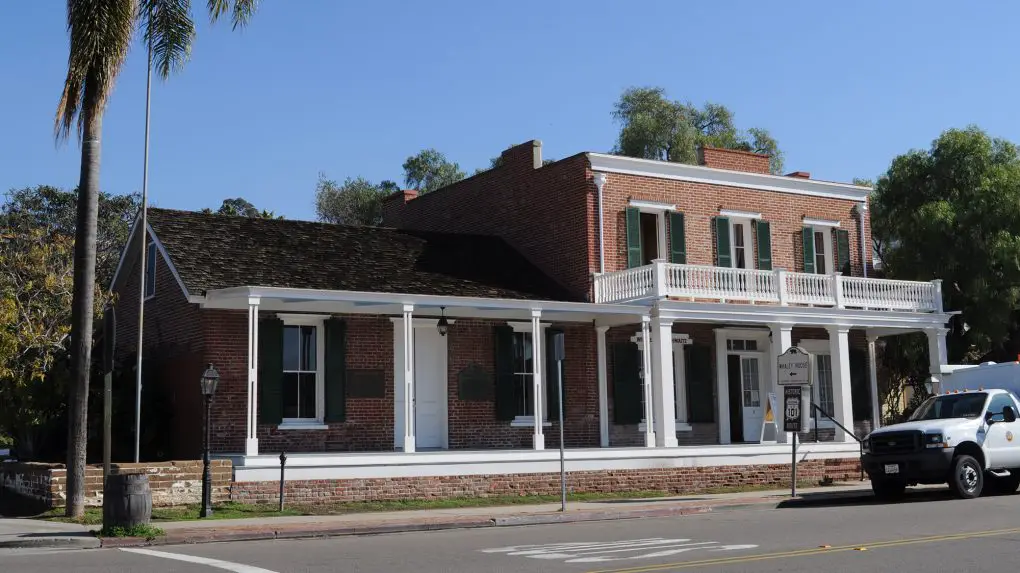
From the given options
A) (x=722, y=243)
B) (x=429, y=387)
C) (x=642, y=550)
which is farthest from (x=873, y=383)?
(x=642, y=550)

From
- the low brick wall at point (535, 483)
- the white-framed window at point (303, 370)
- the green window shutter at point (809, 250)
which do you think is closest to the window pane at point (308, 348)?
the white-framed window at point (303, 370)

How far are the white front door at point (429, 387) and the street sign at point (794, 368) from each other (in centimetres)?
727

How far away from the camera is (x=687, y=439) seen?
89.6 feet

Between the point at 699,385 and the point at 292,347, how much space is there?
1000 centimetres

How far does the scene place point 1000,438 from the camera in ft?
66.5

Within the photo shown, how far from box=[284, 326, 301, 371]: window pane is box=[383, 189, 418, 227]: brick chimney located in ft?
33.6

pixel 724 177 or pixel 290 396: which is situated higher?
pixel 724 177

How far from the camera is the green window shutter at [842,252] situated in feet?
99.2

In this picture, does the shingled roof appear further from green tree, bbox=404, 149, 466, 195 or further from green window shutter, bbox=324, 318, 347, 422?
green tree, bbox=404, 149, 466, 195

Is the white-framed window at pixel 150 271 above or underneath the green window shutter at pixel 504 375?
above

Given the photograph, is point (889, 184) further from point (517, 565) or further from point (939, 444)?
point (517, 565)

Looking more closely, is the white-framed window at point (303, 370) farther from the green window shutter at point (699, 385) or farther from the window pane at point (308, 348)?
the green window shutter at point (699, 385)

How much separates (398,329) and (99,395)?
5.96 metres

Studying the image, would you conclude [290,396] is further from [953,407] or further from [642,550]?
[953,407]
